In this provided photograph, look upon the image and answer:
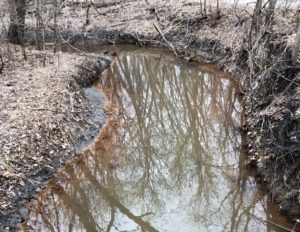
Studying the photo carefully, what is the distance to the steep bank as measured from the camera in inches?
334

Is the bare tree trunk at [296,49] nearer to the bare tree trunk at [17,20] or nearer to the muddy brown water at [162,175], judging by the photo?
the muddy brown water at [162,175]

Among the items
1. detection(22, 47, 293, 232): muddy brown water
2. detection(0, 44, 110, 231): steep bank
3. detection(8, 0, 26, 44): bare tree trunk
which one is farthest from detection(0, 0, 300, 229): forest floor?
detection(8, 0, 26, 44): bare tree trunk

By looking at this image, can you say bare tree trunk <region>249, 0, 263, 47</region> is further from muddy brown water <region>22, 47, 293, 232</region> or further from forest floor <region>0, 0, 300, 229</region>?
muddy brown water <region>22, 47, 293, 232</region>

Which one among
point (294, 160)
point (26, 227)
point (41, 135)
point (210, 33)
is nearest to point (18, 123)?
point (41, 135)

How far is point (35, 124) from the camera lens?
997 centimetres

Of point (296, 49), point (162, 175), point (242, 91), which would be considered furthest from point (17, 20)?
point (296, 49)

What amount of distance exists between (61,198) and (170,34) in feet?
45.0

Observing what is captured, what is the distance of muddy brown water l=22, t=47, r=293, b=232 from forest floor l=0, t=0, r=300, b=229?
19.7 inches

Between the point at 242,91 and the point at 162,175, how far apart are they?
5.56 metres

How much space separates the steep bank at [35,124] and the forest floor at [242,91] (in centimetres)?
3

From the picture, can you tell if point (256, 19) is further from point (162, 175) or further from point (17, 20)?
point (17, 20)

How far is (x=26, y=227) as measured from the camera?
25.6 ft

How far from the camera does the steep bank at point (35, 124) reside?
8.49 m

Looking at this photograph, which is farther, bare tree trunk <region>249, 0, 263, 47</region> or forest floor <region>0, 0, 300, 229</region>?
bare tree trunk <region>249, 0, 263, 47</region>
